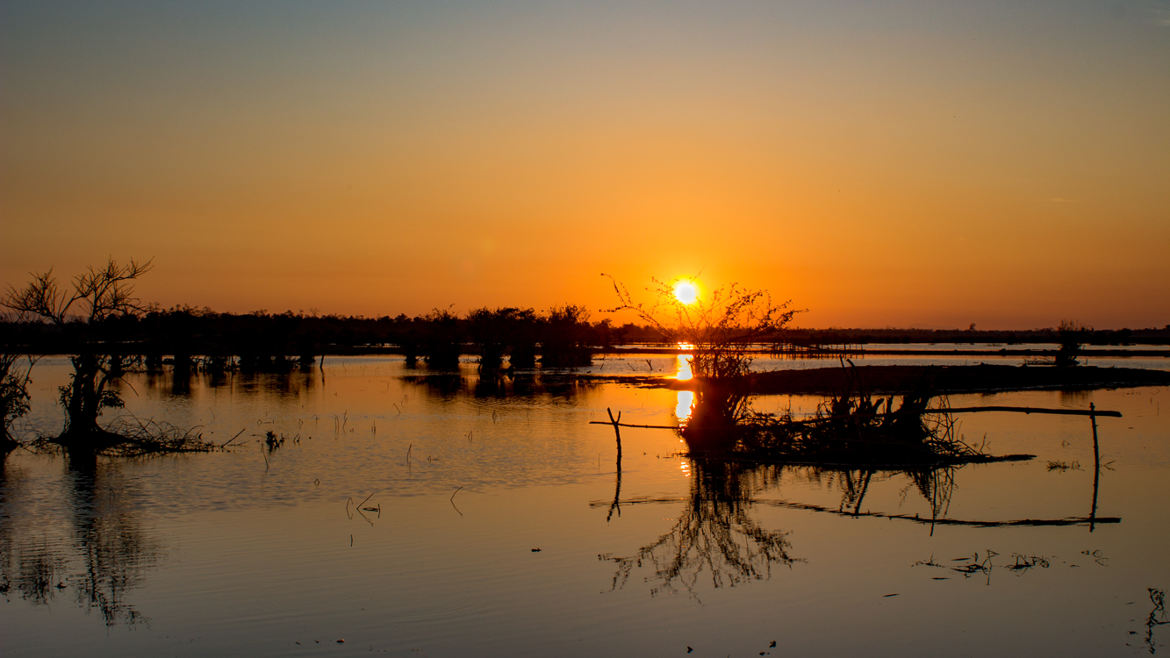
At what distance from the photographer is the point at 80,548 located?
38.5 ft

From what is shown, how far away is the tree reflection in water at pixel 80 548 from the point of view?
9664mm

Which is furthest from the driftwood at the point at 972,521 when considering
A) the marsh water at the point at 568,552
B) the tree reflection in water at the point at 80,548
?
the tree reflection in water at the point at 80,548

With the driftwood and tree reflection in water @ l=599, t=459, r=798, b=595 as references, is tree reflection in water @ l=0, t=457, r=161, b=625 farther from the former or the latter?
the driftwood

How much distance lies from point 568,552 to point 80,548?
625 cm

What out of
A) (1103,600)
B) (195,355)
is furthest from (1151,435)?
(195,355)

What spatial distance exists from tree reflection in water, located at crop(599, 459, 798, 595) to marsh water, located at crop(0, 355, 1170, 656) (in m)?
0.05

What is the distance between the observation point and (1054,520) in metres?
13.6

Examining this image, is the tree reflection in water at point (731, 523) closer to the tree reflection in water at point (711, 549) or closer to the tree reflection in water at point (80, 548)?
the tree reflection in water at point (711, 549)

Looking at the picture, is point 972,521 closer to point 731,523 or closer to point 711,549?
point 731,523

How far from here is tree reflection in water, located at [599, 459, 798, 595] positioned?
10570 millimetres

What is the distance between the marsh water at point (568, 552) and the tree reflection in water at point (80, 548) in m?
0.05

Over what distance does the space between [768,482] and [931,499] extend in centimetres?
303

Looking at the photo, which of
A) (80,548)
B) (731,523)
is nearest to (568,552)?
(731,523)

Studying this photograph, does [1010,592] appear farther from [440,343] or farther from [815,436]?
[440,343]
